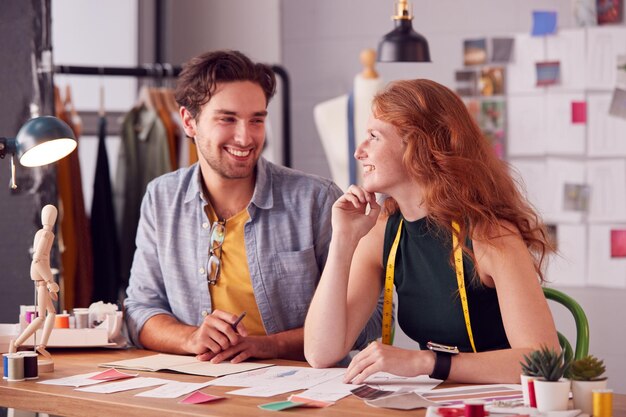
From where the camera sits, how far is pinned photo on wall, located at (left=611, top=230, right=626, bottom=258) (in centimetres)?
400

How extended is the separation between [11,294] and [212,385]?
98cm

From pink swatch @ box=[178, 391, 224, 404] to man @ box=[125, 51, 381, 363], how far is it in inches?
27.6

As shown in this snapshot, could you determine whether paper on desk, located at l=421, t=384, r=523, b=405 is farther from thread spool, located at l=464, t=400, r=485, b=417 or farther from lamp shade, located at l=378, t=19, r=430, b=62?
lamp shade, located at l=378, t=19, r=430, b=62

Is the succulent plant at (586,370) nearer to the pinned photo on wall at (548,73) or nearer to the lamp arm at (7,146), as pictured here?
the lamp arm at (7,146)

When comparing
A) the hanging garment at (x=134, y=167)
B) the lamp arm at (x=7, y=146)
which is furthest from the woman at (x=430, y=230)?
the hanging garment at (x=134, y=167)

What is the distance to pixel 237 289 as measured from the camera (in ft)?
8.99

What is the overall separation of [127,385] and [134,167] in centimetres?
203

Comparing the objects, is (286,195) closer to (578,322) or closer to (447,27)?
(578,322)

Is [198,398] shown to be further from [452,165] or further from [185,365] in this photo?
[452,165]

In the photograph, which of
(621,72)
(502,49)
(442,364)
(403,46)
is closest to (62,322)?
(442,364)

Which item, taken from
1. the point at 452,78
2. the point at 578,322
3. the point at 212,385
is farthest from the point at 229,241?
the point at 452,78

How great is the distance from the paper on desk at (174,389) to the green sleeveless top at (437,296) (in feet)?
1.88

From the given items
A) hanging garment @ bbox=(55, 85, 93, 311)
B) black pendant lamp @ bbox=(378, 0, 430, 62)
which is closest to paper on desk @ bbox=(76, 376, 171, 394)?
black pendant lamp @ bbox=(378, 0, 430, 62)

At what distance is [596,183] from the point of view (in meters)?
4.04
